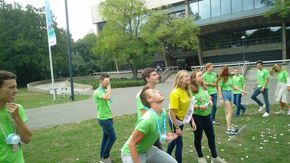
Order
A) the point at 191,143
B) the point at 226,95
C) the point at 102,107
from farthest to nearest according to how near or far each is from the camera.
Answer: the point at 226,95, the point at 191,143, the point at 102,107

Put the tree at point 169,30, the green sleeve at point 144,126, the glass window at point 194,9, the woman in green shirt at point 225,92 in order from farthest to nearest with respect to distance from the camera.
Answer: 1. the glass window at point 194,9
2. the tree at point 169,30
3. the woman in green shirt at point 225,92
4. the green sleeve at point 144,126

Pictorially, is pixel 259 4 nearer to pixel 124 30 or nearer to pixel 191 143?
pixel 124 30

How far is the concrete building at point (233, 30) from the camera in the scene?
140 ft

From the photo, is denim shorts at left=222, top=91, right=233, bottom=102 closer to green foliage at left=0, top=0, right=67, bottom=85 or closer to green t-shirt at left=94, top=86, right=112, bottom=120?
green t-shirt at left=94, top=86, right=112, bottom=120

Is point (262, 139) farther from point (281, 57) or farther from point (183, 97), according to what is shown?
point (281, 57)

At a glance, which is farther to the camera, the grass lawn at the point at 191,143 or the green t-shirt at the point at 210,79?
the green t-shirt at the point at 210,79

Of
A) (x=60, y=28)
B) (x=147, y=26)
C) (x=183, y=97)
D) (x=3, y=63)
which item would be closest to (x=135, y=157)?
(x=183, y=97)

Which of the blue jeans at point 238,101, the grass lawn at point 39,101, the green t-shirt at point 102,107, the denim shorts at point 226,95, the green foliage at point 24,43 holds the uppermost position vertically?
the green foliage at point 24,43

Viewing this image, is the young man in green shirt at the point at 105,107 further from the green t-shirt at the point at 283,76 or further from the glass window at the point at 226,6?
the glass window at the point at 226,6

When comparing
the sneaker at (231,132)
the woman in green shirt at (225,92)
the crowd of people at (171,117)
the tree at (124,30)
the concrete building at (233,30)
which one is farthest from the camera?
the concrete building at (233,30)

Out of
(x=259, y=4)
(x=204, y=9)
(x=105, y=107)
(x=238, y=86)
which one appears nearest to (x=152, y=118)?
(x=105, y=107)

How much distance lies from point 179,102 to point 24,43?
45.7 metres

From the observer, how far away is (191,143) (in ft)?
24.5

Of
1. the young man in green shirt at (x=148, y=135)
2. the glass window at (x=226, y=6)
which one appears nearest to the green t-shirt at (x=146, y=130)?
the young man in green shirt at (x=148, y=135)
